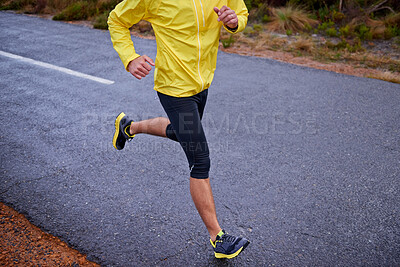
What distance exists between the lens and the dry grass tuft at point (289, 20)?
1067 cm

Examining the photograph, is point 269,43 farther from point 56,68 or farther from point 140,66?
point 140,66

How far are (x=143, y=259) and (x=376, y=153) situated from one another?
9.36 feet

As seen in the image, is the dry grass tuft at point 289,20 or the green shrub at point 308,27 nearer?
the green shrub at point 308,27

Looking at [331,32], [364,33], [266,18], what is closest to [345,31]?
[331,32]

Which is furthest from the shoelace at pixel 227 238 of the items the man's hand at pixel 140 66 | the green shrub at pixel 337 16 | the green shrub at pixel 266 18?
the green shrub at pixel 266 18

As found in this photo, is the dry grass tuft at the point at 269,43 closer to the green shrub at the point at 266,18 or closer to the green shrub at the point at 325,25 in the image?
the green shrub at the point at 325,25

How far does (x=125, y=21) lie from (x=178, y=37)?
0.41 m

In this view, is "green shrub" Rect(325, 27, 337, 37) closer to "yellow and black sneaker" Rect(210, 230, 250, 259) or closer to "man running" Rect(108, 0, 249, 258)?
"man running" Rect(108, 0, 249, 258)

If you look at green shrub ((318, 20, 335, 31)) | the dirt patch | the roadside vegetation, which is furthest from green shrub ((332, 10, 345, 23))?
the dirt patch

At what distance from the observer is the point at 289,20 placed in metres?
10.9

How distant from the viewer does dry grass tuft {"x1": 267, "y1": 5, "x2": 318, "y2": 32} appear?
10.7m

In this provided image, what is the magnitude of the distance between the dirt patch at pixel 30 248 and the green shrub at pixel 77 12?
414 inches

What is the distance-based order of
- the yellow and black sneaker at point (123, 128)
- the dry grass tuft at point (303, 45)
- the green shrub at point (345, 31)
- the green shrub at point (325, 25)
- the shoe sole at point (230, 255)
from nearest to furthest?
1. the shoe sole at point (230, 255)
2. the yellow and black sneaker at point (123, 128)
3. the dry grass tuft at point (303, 45)
4. the green shrub at point (345, 31)
5. the green shrub at point (325, 25)

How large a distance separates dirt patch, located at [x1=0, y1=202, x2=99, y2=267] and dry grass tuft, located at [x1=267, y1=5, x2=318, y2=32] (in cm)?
914
